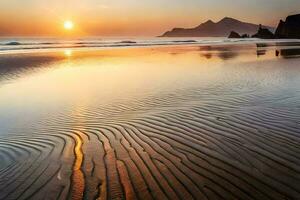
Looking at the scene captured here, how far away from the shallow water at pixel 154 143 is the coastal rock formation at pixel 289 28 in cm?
12252

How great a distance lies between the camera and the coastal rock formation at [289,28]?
123 meters

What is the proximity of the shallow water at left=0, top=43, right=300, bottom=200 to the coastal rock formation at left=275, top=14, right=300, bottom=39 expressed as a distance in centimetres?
12252

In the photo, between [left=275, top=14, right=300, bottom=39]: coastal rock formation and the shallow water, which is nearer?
the shallow water

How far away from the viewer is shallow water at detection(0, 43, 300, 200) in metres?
4.38

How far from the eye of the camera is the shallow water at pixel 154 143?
4379mm

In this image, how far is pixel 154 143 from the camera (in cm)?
620

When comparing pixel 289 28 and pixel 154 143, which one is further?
pixel 289 28

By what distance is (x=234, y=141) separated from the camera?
608 cm

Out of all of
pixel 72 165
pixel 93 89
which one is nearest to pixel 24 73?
pixel 93 89

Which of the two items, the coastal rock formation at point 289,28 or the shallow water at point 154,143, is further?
the coastal rock formation at point 289,28

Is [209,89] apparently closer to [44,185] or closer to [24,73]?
→ [44,185]

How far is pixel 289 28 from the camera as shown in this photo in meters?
130

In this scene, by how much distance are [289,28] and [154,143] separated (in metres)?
138

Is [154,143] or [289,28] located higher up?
[154,143]
